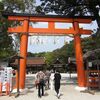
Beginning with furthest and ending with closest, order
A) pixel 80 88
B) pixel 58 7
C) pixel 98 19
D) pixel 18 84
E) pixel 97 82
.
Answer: pixel 58 7, pixel 98 19, pixel 97 82, pixel 80 88, pixel 18 84

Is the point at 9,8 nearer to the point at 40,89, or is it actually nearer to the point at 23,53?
the point at 23,53

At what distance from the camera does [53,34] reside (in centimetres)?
2516

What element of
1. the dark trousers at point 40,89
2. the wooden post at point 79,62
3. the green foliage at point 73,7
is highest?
the green foliage at point 73,7

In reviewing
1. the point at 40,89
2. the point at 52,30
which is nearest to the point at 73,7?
the point at 52,30

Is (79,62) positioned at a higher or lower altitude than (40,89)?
higher

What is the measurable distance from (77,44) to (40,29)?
10.2 feet

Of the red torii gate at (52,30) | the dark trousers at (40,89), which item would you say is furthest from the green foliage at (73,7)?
the dark trousers at (40,89)

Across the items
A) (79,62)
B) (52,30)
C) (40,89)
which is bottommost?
(40,89)

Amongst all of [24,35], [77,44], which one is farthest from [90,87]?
[24,35]

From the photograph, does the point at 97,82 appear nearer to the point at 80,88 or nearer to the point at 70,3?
the point at 80,88

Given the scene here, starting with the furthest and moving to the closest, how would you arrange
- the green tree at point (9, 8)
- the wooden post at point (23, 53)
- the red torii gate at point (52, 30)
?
the green tree at point (9, 8) < the red torii gate at point (52, 30) < the wooden post at point (23, 53)

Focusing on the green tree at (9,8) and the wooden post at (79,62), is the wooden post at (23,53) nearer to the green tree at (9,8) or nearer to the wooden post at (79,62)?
the wooden post at (79,62)

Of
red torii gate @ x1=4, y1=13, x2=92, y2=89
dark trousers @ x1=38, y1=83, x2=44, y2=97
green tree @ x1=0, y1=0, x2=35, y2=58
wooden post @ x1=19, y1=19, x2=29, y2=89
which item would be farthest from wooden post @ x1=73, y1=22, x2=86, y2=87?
green tree @ x1=0, y1=0, x2=35, y2=58

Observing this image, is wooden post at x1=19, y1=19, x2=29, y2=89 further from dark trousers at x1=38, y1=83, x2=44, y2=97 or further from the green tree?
the green tree
